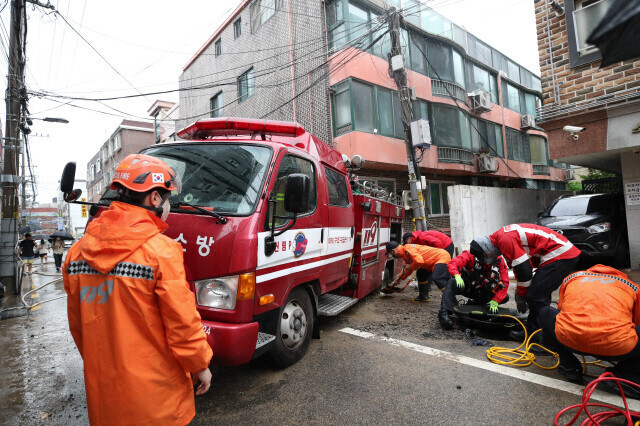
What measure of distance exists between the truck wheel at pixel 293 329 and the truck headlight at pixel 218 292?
67 cm

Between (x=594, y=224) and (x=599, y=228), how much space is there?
0.12 meters

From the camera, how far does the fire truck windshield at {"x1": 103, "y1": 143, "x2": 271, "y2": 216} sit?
9.83 ft

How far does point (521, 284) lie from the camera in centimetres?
411

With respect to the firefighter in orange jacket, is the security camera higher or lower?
higher

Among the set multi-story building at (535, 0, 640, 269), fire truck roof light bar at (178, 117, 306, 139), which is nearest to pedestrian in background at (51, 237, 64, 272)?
fire truck roof light bar at (178, 117, 306, 139)

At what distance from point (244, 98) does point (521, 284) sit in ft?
48.2

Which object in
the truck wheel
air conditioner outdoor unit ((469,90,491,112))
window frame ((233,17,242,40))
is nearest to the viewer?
the truck wheel

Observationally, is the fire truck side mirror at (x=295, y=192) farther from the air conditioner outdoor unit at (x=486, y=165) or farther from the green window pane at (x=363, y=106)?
the air conditioner outdoor unit at (x=486, y=165)

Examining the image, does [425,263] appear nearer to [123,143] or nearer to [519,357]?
[519,357]

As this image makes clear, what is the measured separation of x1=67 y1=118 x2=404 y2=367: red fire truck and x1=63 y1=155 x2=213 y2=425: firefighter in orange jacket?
1004 mm

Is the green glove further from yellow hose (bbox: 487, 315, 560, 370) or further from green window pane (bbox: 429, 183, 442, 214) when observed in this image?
green window pane (bbox: 429, 183, 442, 214)

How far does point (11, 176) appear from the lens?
801 centimetres

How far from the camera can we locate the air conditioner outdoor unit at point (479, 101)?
1581 centimetres

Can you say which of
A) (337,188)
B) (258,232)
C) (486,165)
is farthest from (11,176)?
(486,165)
